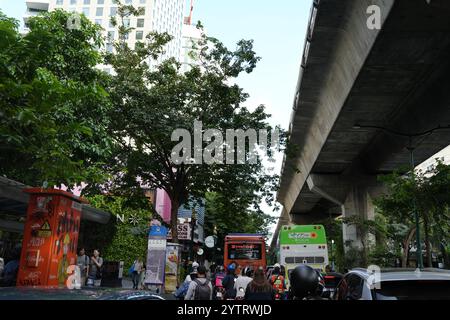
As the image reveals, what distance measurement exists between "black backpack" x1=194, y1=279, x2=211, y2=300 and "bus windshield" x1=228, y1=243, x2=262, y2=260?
18628mm

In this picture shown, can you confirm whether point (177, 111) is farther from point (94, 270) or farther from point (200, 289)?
point (200, 289)

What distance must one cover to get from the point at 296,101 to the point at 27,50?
1575 cm

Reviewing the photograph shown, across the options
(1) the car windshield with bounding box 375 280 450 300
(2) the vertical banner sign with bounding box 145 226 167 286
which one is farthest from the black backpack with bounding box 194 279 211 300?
(2) the vertical banner sign with bounding box 145 226 167 286

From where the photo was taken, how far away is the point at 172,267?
17250mm

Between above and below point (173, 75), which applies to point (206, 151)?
below

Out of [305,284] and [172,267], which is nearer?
[305,284]

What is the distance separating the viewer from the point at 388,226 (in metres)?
30.8

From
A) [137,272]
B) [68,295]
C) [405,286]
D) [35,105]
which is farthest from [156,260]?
[68,295]

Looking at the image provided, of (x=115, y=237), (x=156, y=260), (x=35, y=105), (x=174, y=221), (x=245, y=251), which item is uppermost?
(x=35, y=105)

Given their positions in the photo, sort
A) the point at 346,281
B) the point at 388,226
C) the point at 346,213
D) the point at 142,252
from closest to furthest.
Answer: the point at 346,281 < the point at 142,252 < the point at 388,226 < the point at 346,213

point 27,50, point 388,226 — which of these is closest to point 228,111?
point 27,50

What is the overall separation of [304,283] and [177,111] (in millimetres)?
14633

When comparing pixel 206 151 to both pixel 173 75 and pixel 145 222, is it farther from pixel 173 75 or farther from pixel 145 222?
pixel 145 222

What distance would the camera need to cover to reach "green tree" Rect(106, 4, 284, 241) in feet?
59.6
